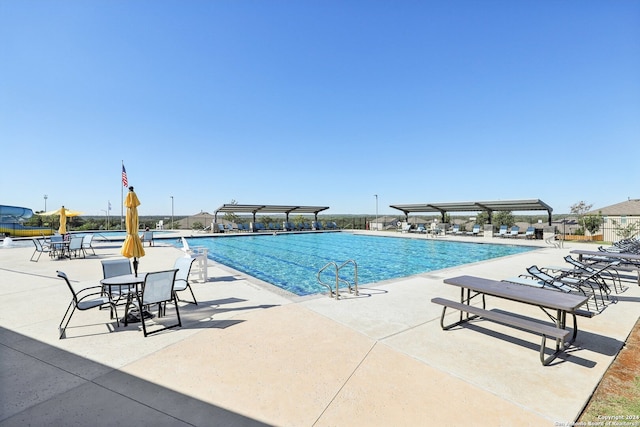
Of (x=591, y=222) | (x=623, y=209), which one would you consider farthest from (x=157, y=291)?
(x=623, y=209)

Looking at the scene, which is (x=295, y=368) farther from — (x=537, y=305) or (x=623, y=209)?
(x=623, y=209)

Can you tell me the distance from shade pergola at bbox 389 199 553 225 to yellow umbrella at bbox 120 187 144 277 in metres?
20.4

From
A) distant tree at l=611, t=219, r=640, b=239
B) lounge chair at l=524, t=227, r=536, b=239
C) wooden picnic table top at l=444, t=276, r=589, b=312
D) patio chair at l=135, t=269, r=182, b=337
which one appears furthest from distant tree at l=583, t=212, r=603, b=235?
patio chair at l=135, t=269, r=182, b=337

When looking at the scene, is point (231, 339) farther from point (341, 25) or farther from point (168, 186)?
point (168, 186)

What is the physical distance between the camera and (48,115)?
42.3ft

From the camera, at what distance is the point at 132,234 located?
4512mm

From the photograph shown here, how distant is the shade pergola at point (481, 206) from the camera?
18.1 metres

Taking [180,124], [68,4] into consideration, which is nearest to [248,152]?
[180,124]

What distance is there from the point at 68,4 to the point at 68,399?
1009cm

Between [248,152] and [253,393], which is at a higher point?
[248,152]

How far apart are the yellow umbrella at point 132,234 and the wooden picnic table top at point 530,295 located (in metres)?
4.86

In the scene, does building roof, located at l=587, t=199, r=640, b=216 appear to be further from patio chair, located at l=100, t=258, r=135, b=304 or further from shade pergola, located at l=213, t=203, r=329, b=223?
patio chair, located at l=100, t=258, r=135, b=304

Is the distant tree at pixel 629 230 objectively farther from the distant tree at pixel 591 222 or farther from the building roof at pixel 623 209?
the building roof at pixel 623 209

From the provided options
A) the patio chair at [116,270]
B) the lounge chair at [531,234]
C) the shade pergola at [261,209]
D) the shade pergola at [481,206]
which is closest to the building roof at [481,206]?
the shade pergola at [481,206]
